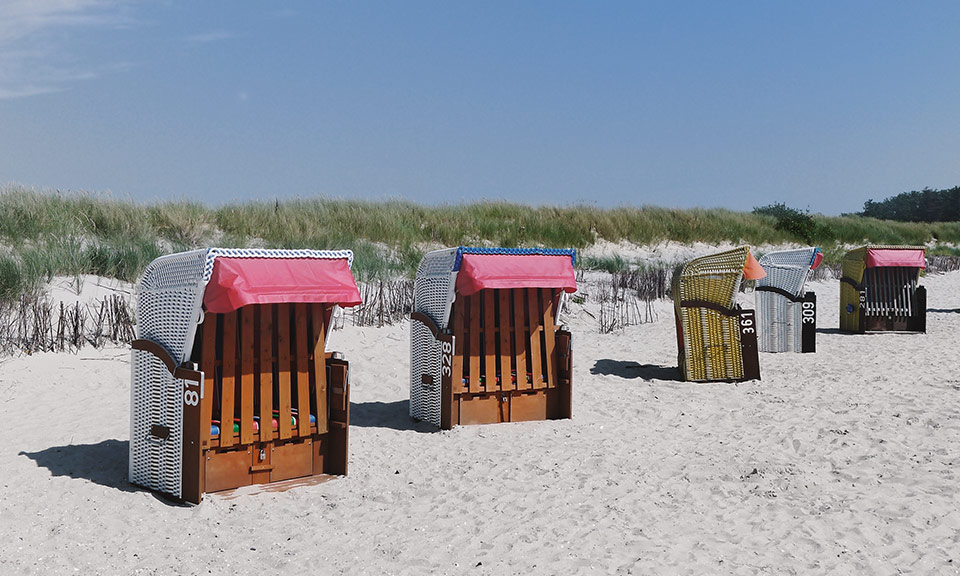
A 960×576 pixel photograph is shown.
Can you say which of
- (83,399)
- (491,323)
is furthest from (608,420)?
(83,399)

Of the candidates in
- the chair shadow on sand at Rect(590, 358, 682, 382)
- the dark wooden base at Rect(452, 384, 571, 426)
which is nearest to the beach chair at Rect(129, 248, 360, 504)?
the dark wooden base at Rect(452, 384, 571, 426)

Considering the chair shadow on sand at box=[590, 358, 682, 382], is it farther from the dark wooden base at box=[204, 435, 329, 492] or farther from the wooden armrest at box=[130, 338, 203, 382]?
the wooden armrest at box=[130, 338, 203, 382]

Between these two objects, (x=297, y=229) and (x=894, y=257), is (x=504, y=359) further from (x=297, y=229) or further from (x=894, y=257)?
(x=297, y=229)

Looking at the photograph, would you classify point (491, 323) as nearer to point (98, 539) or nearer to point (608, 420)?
point (608, 420)

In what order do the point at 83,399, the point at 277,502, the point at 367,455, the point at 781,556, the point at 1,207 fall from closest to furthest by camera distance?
the point at 781,556
the point at 277,502
the point at 367,455
the point at 83,399
the point at 1,207

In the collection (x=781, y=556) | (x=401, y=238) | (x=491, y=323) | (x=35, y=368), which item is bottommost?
→ (x=781, y=556)

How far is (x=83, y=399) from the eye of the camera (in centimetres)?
816

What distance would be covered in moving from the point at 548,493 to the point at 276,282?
2313mm

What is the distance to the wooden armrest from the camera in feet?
16.4

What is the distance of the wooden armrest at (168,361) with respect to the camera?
5005mm

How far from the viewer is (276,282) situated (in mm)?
5137

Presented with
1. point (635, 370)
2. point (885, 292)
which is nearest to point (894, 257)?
point (885, 292)

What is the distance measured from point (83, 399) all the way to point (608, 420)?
532 centimetres

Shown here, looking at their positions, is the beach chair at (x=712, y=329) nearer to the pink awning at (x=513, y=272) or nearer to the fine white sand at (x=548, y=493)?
the fine white sand at (x=548, y=493)
